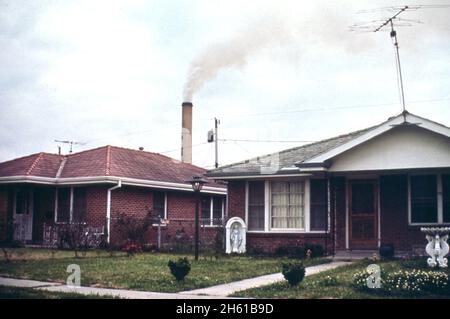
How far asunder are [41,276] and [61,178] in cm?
986

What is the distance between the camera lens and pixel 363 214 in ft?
55.2

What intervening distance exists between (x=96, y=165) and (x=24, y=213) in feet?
10.00

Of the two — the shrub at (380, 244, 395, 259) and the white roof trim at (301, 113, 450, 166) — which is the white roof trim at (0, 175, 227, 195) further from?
the shrub at (380, 244, 395, 259)

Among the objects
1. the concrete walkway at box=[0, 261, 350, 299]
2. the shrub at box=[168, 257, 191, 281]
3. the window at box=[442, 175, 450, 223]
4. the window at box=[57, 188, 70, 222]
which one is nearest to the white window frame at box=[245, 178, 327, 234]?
the window at box=[442, 175, 450, 223]

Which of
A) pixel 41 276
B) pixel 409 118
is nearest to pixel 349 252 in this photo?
pixel 409 118

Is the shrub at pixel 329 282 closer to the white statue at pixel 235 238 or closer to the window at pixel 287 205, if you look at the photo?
the window at pixel 287 205

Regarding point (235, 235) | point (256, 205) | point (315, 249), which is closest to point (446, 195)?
point (315, 249)

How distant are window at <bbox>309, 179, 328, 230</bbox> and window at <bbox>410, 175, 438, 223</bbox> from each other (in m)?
2.43

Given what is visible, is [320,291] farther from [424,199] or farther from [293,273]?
[424,199]

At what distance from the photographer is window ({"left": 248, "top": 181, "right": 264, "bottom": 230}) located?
18.5m

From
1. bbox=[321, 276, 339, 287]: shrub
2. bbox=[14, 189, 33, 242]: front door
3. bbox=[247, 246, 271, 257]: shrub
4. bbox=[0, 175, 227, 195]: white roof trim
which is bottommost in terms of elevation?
bbox=[321, 276, 339, 287]: shrub

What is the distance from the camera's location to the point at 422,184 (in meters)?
16.1

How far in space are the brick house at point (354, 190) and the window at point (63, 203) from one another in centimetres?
600
